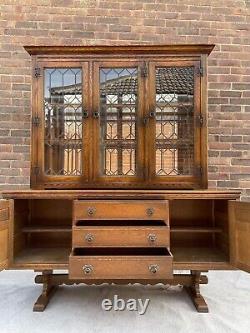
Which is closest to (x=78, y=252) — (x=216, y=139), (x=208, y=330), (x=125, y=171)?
(x=125, y=171)

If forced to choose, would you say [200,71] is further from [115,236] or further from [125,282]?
[125,282]

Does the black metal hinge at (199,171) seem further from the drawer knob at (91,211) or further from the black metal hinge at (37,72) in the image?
the black metal hinge at (37,72)

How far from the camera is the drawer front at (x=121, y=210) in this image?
185 cm

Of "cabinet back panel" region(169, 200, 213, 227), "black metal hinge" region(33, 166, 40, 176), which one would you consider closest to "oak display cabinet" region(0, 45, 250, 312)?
"black metal hinge" region(33, 166, 40, 176)

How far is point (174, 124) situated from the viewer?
2.21 metres

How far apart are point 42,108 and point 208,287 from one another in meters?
2.00

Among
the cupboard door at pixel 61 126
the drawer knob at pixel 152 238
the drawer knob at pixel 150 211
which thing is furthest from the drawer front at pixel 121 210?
the cupboard door at pixel 61 126

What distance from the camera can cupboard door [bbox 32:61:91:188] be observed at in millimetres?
2152

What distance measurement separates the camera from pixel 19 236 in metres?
2.12

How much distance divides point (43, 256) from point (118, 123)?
109 centimetres

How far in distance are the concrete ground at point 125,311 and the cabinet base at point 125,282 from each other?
48 millimetres

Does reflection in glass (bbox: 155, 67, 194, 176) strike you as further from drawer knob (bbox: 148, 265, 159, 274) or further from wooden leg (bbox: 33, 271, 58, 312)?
wooden leg (bbox: 33, 271, 58, 312)

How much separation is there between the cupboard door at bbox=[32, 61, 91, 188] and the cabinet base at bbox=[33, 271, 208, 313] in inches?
30.2

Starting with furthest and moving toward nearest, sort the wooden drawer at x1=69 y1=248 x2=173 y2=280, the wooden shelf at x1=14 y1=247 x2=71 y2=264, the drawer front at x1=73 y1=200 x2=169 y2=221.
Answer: the wooden shelf at x1=14 y1=247 x2=71 y2=264, the drawer front at x1=73 y1=200 x2=169 y2=221, the wooden drawer at x1=69 y1=248 x2=173 y2=280
